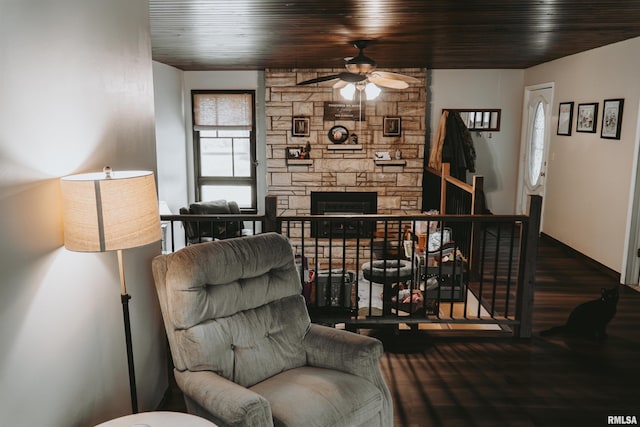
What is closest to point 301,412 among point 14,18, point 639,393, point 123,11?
point 14,18

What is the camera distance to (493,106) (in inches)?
316

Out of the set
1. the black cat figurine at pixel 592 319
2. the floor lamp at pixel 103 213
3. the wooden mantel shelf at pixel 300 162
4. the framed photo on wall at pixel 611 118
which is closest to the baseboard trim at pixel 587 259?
the framed photo on wall at pixel 611 118

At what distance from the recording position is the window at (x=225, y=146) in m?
7.86

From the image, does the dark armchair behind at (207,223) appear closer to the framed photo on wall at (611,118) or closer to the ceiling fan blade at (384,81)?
the ceiling fan blade at (384,81)

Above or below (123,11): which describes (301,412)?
below

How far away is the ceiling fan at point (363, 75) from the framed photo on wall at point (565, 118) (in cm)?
255

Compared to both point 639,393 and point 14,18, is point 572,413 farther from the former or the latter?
point 14,18

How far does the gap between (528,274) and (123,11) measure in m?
3.07

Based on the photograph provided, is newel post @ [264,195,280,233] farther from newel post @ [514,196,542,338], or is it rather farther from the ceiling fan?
newel post @ [514,196,542,338]

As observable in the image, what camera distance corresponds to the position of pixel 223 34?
186 inches

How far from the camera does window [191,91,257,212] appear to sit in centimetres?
786

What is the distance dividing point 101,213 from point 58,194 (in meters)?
0.18

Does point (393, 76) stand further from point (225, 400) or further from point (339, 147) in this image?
point (225, 400)

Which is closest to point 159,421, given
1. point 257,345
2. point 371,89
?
point 257,345
